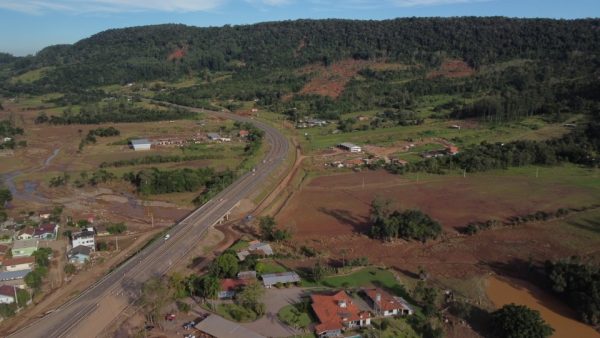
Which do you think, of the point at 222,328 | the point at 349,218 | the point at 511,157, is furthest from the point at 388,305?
the point at 511,157

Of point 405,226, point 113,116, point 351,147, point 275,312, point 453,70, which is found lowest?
point 275,312

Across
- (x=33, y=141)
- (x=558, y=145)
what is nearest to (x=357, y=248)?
(x=558, y=145)

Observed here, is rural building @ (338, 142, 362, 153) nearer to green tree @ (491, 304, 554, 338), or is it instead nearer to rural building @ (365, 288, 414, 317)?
rural building @ (365, 288, 414, 317)

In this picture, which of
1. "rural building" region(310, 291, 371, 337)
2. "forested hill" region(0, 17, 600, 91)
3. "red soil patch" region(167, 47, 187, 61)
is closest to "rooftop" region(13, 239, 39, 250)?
"rural building" region(310, 291, 371, 337)

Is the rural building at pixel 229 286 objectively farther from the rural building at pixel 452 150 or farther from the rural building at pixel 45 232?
the rural building at pixel 452 150

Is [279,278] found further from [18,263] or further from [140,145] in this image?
[140,145]
